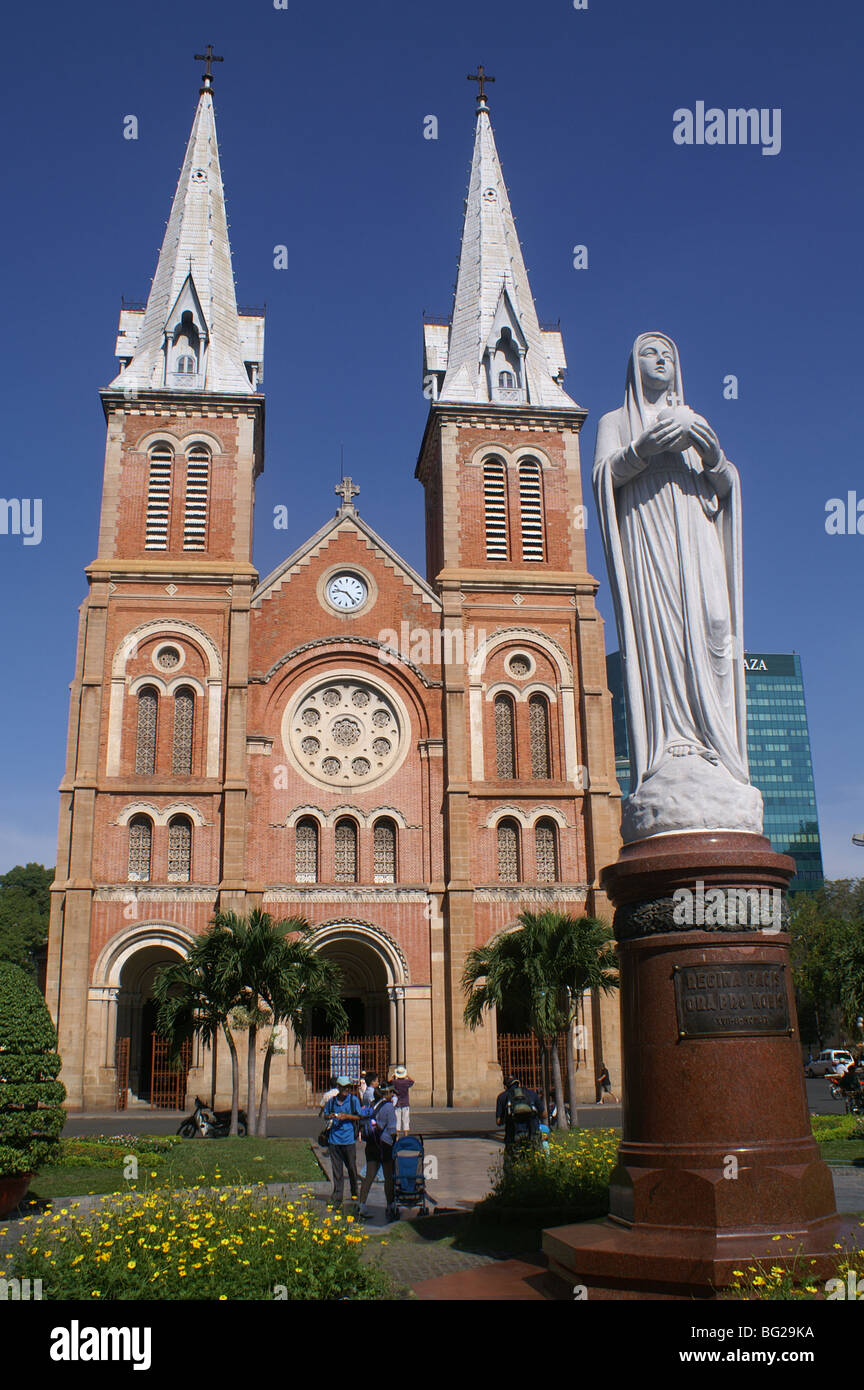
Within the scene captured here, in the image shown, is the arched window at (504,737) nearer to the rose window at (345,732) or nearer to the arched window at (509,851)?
the arched window at (509,851)

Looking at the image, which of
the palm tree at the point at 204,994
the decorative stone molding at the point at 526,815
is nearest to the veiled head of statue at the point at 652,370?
the palm tree at the point at 204,994

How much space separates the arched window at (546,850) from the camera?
113 ft

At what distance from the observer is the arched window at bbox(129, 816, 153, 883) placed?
3278 centimetres

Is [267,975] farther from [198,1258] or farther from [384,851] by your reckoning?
[198,1258]

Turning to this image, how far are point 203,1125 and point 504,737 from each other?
50.8ft

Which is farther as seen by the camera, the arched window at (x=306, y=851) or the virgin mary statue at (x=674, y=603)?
the arched window at (x=306, y=851)

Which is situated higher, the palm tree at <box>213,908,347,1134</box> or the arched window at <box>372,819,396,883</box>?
the arched window at <box>372,819,396,883</box>

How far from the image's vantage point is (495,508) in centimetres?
3803

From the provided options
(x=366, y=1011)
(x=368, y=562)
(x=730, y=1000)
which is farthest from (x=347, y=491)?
(x=730, y=1000)

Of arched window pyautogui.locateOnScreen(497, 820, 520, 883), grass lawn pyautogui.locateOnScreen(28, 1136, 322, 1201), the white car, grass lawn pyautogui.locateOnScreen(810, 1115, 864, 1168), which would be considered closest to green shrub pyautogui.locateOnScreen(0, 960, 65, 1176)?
grass lawn pyautogui.locateOnScreen(28, 1136, 322, 1201)

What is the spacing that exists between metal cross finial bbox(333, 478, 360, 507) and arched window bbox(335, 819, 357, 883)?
1074cm

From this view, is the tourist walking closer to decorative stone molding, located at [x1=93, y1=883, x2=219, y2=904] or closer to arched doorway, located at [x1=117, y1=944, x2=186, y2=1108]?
decorative stone molding, located at [x1=93, y1=883, x2=219, y2=904]

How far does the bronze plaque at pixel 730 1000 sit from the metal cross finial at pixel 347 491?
31.4 meters

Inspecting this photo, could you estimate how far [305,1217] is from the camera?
8531 mm
